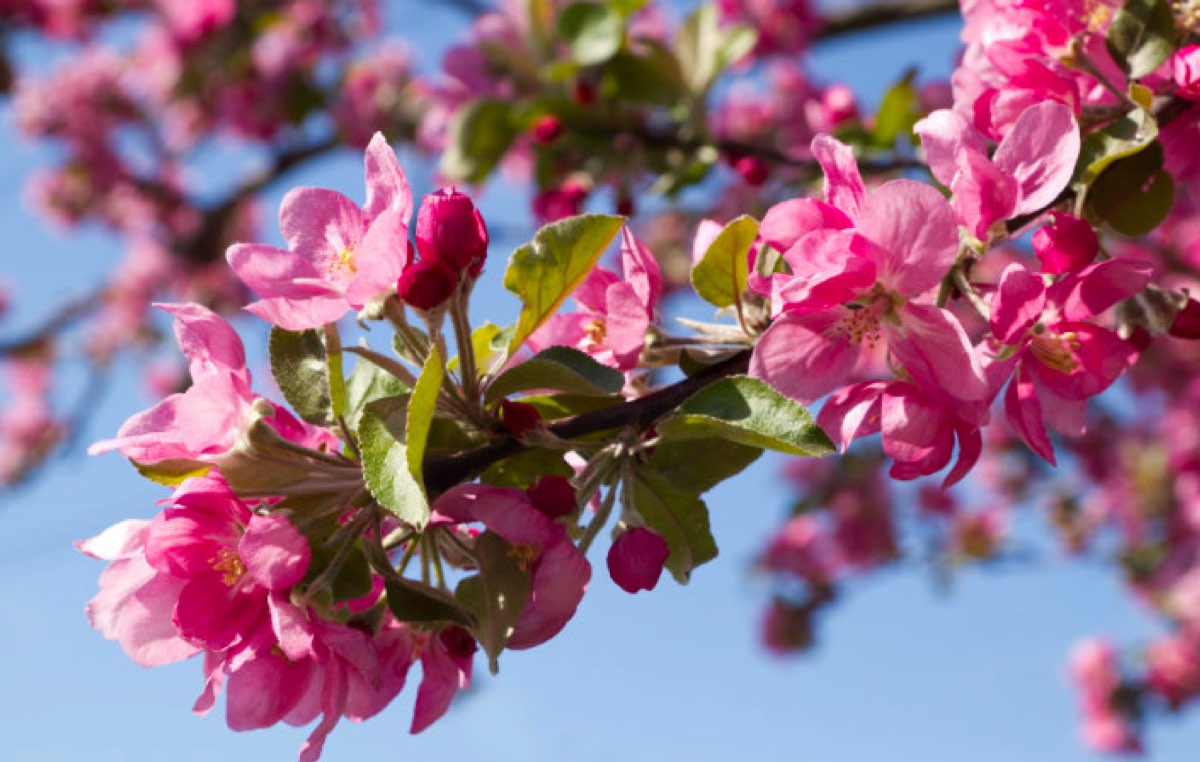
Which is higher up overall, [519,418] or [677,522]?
[519,418]

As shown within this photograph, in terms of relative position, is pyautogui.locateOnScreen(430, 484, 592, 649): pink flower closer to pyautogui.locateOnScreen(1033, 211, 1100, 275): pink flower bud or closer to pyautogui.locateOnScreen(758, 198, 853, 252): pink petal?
pyautogui.locateOnScreen(758, 198, 853, 252): pink petal

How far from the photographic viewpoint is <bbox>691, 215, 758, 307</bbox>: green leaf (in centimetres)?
91

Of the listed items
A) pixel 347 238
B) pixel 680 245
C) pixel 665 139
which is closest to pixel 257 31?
pixel 680 245

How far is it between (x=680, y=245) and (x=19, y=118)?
12.2 ft

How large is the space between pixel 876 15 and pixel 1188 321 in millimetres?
2859

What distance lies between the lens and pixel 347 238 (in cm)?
92

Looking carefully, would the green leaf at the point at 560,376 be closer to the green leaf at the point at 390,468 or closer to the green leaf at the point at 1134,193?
the green leaf at the point at 390,468

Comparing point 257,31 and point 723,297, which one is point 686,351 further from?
point 257,31

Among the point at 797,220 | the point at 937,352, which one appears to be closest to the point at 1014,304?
the point at 937,352

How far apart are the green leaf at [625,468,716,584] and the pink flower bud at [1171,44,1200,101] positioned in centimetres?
59

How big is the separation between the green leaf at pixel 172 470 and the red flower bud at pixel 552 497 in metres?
0.25

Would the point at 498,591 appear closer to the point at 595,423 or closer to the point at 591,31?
the point at 595,423

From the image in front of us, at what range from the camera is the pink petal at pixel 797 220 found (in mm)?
848

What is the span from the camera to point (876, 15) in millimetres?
3566
